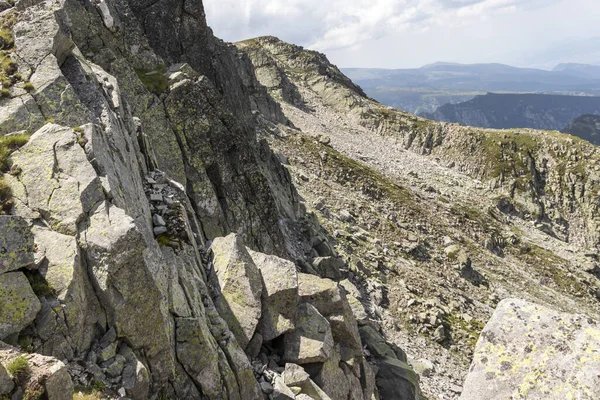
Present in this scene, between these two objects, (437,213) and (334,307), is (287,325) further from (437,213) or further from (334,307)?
(437,213)

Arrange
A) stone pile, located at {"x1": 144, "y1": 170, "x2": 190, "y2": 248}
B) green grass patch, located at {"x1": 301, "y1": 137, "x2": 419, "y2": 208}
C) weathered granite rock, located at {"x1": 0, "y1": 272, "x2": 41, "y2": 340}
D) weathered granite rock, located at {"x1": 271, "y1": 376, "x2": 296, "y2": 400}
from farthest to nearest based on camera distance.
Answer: green grass patch, located at {"x1": 301, "y1": 137, "x2": 419, "y2": 208}
stone pile, located at {"x1": 144, "y1": 170, "x2": 190, "y2": 248}
weathered granite rock, located at {"x1": 271, "y1": 376, "x2": 296, "y2": 400}
weathered granite rock, located at {"x1": 0, "y1": 272, "x2": 41, "y2": 340}

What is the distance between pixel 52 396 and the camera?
736 cm

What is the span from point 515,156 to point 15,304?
417 feet

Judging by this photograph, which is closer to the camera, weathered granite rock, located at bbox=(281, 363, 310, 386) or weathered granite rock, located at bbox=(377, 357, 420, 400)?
weathered granite rock, located at bbox=(281, 363, 310, 386)

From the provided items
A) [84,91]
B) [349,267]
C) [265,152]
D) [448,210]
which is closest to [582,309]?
[448,210]

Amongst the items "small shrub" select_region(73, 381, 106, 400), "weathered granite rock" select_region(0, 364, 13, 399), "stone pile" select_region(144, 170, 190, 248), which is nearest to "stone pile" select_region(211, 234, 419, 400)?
"stone pile" select_region(144, 170, 190, 248)

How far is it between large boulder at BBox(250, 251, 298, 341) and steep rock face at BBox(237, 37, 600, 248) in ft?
313

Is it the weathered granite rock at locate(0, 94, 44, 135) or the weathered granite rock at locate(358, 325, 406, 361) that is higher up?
the weathered granite rock at locate(0, 94, 44, 135)

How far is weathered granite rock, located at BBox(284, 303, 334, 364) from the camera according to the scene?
15336 millimetres

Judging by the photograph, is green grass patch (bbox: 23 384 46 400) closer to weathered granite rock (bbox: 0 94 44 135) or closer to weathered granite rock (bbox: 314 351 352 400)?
weathered granite rock (bbox: 0 94 44 135)

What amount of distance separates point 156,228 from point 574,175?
12158cm

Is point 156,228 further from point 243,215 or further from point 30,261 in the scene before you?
point 243,215

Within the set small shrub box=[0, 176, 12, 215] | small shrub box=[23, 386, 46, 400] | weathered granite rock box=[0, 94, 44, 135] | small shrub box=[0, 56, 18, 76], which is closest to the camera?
small shrub box=[23, 386, 46, 400]

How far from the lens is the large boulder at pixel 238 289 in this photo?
14.5 m
